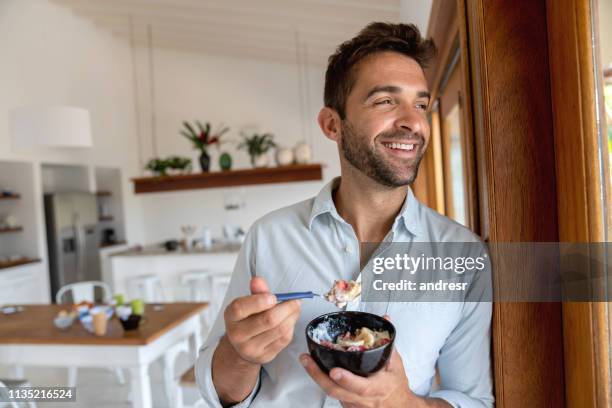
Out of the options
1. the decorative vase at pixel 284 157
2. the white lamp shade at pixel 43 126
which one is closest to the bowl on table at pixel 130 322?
the white lamp shade at pixel 43 126

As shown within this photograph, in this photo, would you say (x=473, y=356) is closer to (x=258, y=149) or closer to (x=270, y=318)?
(x=270, y=318)

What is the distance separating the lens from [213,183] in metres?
5.36

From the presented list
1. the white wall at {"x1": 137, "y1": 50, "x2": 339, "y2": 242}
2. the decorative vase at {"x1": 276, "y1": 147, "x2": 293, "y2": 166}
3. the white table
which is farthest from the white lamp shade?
the white wall at {"x1": 137, "y1": 50, "x2": 339, "y2": 242}

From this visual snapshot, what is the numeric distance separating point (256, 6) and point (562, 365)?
4.48m

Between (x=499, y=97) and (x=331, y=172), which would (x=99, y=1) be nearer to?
(x=331, y=172)

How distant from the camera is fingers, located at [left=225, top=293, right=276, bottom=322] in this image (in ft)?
2.36

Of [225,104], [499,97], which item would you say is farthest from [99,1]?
[499,97]

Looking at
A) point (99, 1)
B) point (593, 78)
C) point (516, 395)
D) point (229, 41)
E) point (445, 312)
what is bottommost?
point (516, 395)

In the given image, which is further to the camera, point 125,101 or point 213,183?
point 125,101

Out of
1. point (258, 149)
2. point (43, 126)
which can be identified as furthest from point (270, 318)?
point (258, 149)

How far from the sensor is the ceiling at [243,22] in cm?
387

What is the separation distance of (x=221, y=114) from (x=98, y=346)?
540cm

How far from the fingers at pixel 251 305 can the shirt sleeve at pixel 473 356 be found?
45 cm

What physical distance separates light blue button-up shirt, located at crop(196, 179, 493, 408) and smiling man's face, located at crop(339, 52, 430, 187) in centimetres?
13
